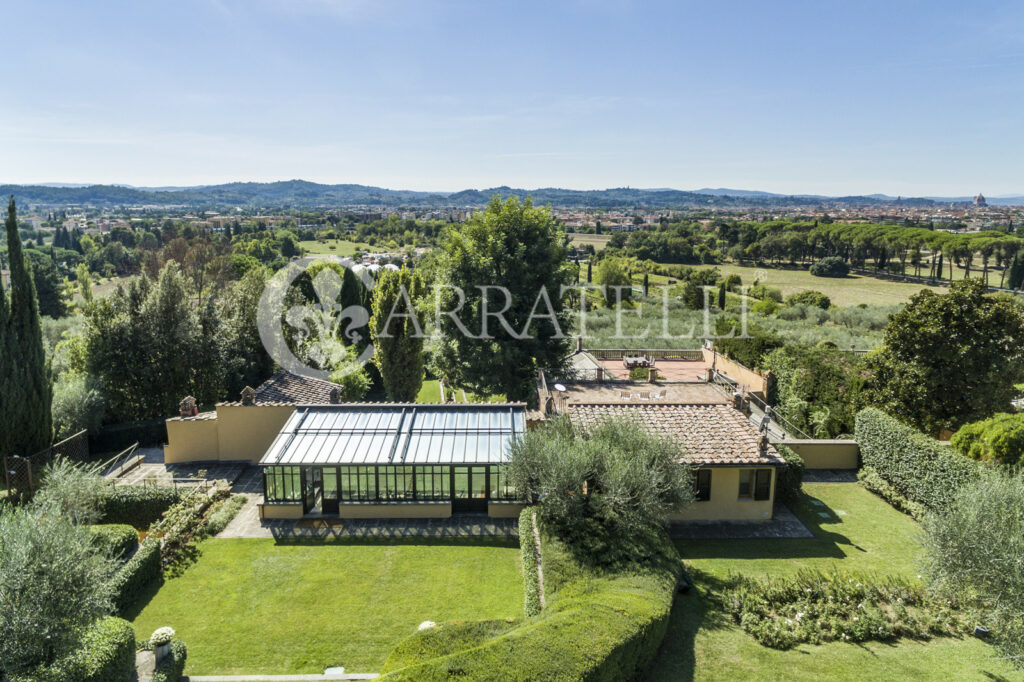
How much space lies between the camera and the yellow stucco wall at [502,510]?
56.5ft

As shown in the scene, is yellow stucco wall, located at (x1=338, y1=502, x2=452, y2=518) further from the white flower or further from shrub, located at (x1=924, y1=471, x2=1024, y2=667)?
shrub, located at (x1=924, y1=471, x2=1024, y2=667)

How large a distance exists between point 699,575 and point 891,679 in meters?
4.46

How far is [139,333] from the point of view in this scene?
24422 millimetres

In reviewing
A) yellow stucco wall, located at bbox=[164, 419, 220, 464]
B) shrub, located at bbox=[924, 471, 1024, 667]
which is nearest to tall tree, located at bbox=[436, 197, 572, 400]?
yellow stucco wall, located at bbox=[164, 419, 220, 464]

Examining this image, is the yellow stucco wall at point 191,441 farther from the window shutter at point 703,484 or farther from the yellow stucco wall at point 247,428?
the window shutter at point 703,484

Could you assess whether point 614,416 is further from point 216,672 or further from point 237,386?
point 237,386

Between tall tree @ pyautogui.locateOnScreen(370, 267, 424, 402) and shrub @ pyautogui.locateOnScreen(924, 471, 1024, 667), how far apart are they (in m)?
22.6

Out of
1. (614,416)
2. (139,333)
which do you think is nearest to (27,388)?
(139,333)

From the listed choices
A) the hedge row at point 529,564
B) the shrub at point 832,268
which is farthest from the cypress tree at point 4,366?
the shrub at point 832,268

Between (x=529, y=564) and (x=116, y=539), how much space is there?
10162 millimetres

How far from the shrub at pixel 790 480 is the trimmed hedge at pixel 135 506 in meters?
18.9

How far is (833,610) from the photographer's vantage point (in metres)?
12.7

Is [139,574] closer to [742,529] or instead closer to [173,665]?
[173,665]

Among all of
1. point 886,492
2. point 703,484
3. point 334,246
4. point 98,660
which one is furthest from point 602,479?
point 334,246
